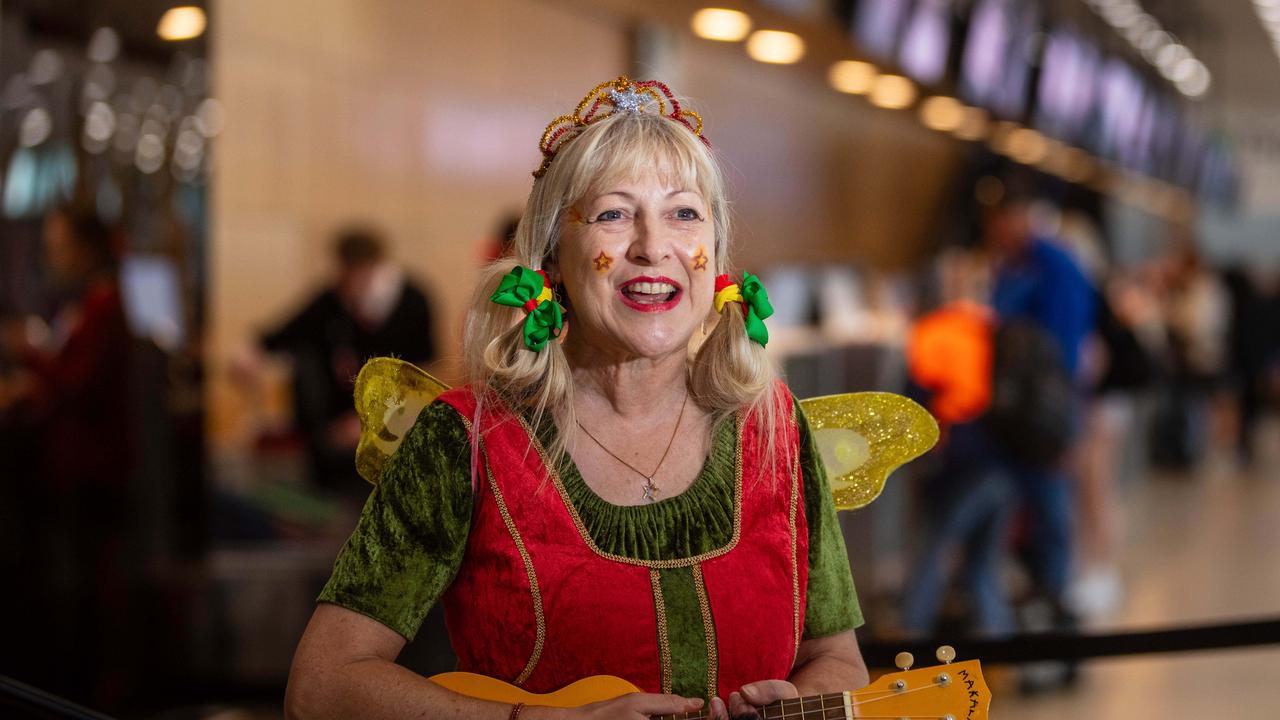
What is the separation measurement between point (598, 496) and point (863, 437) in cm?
48

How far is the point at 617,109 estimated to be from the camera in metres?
1.87

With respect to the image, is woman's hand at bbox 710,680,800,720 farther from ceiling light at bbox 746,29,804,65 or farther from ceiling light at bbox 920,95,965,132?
ceiling light at bbox 920,95,965,132

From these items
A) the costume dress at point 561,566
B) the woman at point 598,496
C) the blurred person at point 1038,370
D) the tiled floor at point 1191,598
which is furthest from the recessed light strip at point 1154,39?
the costume dress at point 561,566

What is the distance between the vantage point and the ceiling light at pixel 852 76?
6145 millimetres

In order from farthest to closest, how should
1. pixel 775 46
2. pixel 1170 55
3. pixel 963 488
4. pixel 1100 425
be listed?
pixel 1170 55 < pixel 1100 425 < pixel 775 46 < pixel 963 488

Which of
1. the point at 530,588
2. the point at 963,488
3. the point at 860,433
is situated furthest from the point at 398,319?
the point at 530,588

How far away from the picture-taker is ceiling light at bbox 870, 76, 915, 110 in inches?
260

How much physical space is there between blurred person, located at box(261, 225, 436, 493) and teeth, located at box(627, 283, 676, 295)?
3934mm

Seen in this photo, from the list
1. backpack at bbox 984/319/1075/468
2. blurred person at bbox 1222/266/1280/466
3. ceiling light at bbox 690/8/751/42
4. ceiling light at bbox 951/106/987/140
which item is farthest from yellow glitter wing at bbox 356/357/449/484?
blurred person at bbox 1222/266/1280/466

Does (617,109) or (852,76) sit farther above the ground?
(852,76)

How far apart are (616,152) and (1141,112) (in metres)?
11.5

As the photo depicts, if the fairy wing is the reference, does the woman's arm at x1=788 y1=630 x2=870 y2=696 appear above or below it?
below

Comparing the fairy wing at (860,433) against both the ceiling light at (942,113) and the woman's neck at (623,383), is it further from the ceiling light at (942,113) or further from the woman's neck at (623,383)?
the ceiling light at (942,113)

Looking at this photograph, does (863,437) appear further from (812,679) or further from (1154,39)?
(1154,39)
